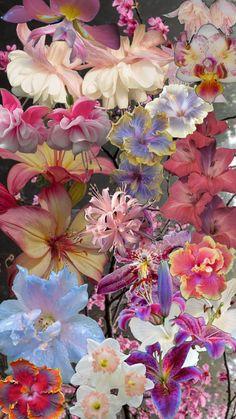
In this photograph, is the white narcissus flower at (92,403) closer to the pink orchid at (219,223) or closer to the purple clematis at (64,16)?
the pink orchid at (219,223)

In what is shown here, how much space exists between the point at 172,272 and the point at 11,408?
0.15 m

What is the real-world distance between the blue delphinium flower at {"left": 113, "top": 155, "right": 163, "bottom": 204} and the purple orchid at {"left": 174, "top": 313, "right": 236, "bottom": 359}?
0.37 ft

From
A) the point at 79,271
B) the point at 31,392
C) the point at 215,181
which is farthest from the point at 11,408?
the point at 215,181

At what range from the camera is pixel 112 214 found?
50 cm

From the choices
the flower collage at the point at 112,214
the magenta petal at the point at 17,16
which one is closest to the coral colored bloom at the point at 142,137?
the flower collage at the point at 112,214

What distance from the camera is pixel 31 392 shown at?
47 centimetres

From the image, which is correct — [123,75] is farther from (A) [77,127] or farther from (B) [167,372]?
(B) [167,372]

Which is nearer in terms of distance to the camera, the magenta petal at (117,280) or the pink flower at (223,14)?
the magenta petal at (117,280)

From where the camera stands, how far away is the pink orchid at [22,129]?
528 mm

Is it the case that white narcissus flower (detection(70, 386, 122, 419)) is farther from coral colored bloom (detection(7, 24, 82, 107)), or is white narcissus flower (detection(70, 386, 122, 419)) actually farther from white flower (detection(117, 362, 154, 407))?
Answer: coral colored bloom (detection(7, 24, 82, 107))

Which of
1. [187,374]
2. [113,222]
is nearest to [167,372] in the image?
[187,374]

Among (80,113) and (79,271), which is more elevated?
(80,113)

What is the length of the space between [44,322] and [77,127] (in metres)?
0.15

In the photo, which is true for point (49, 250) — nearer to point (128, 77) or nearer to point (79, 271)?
point (79, 271)
